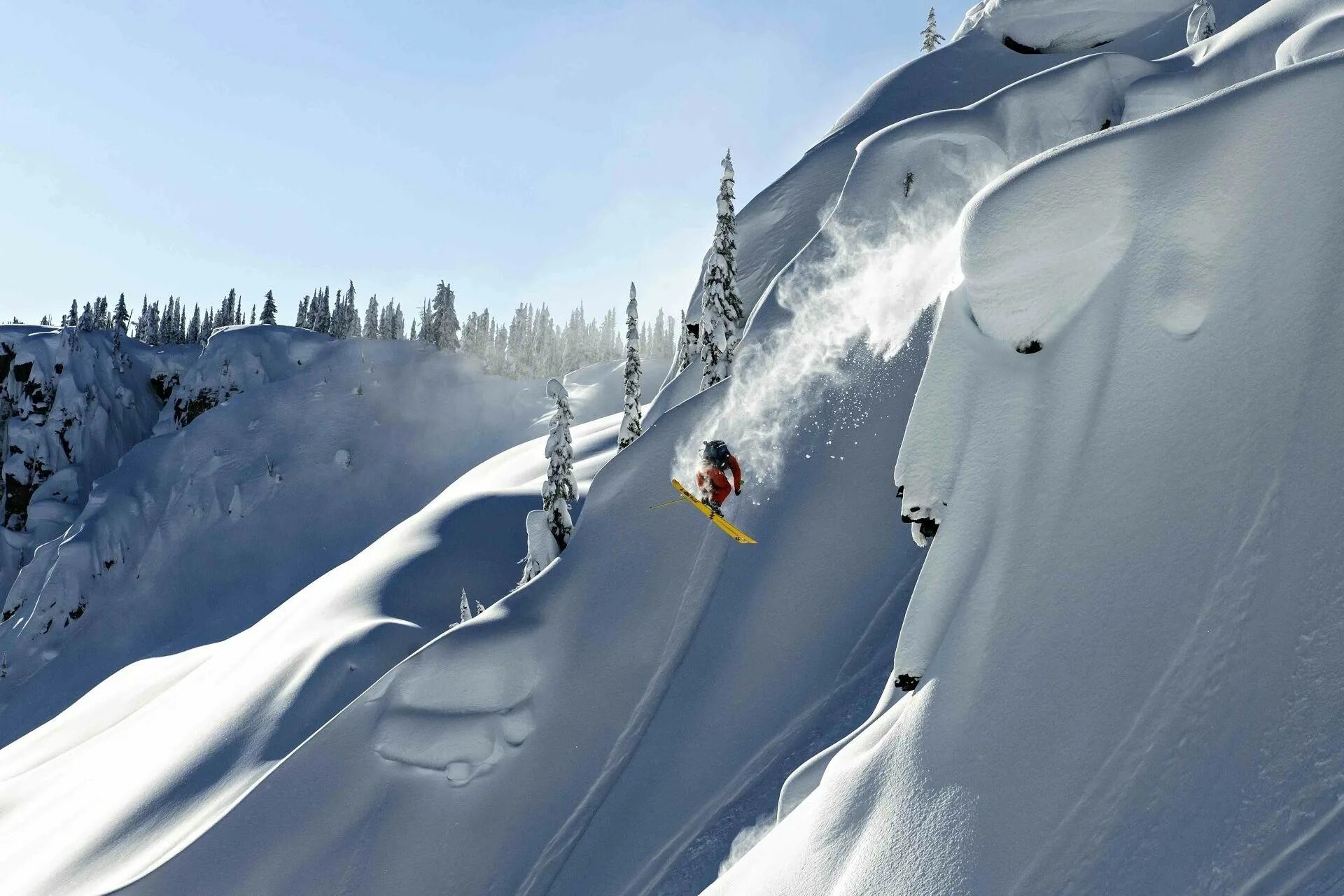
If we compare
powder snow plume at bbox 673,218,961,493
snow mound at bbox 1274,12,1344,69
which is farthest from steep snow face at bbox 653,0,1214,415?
snow mound at bbox 1274,12,1344,69

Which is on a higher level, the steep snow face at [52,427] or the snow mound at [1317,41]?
the snow mound at [1317,41]

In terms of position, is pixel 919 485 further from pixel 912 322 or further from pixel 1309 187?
pixel 912 322

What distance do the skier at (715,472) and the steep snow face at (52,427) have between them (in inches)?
2972

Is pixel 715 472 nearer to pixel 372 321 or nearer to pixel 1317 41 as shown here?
pixel 1317 41

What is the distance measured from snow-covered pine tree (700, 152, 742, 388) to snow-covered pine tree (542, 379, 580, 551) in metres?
5.11

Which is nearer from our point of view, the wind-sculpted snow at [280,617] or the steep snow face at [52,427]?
the wind-sculpted snow at [280,617]

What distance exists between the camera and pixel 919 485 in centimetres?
1255

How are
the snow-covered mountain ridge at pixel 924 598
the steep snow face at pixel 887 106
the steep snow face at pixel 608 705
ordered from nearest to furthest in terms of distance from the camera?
1. the snow-covered mountain ridge at pixel 924 598
2. the steep snow face at pixel 608 705
3. the steep snow face at pixel 887 106

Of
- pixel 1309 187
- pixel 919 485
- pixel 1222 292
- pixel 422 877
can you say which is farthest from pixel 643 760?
pixel 1309 187

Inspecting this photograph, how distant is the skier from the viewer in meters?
19.2

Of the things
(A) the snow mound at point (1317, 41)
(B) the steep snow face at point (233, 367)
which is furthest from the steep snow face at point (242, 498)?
(A) the snow mound at point (1317, 41)

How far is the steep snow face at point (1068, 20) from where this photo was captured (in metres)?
38.2

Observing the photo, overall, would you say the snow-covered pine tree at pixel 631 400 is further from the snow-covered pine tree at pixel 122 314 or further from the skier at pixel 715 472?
the snow-covered pine tree at pixel 122 314

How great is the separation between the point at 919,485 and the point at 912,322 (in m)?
13.6
